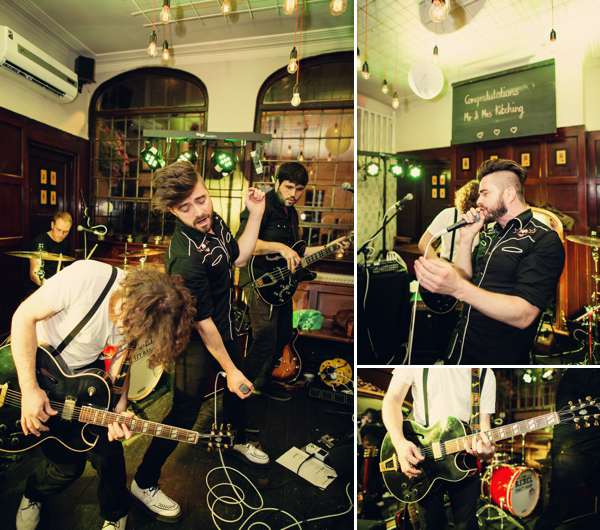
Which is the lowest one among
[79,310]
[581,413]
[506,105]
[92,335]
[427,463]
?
[427,463]

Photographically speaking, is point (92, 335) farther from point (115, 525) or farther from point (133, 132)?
point (133, 132)

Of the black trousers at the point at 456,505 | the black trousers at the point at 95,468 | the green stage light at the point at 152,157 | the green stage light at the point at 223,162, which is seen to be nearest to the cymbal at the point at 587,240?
the black trousers at the point at 456,505

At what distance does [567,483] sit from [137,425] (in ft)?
6.05

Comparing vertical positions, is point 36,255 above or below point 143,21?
below

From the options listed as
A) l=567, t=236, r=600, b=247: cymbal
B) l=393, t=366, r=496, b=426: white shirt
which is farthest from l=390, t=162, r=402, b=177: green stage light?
l=393, t=366, r=496, b=426: white shirt

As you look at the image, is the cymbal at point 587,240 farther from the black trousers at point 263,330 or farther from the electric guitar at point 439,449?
the black trousers at point 263,330

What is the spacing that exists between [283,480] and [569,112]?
204 cm

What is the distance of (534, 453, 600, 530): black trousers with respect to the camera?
4.27 ft

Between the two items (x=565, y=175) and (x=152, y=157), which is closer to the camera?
(x=565, y=175)

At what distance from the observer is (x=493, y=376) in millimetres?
1176

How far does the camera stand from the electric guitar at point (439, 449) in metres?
1.17

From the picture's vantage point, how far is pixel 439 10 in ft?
2.99

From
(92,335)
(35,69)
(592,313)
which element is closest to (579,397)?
(592,313)

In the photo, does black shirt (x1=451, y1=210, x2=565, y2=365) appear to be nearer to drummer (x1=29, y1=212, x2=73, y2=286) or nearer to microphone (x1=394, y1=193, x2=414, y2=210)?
microphone (x1=394, y1=193, x2=414, y2=210)
